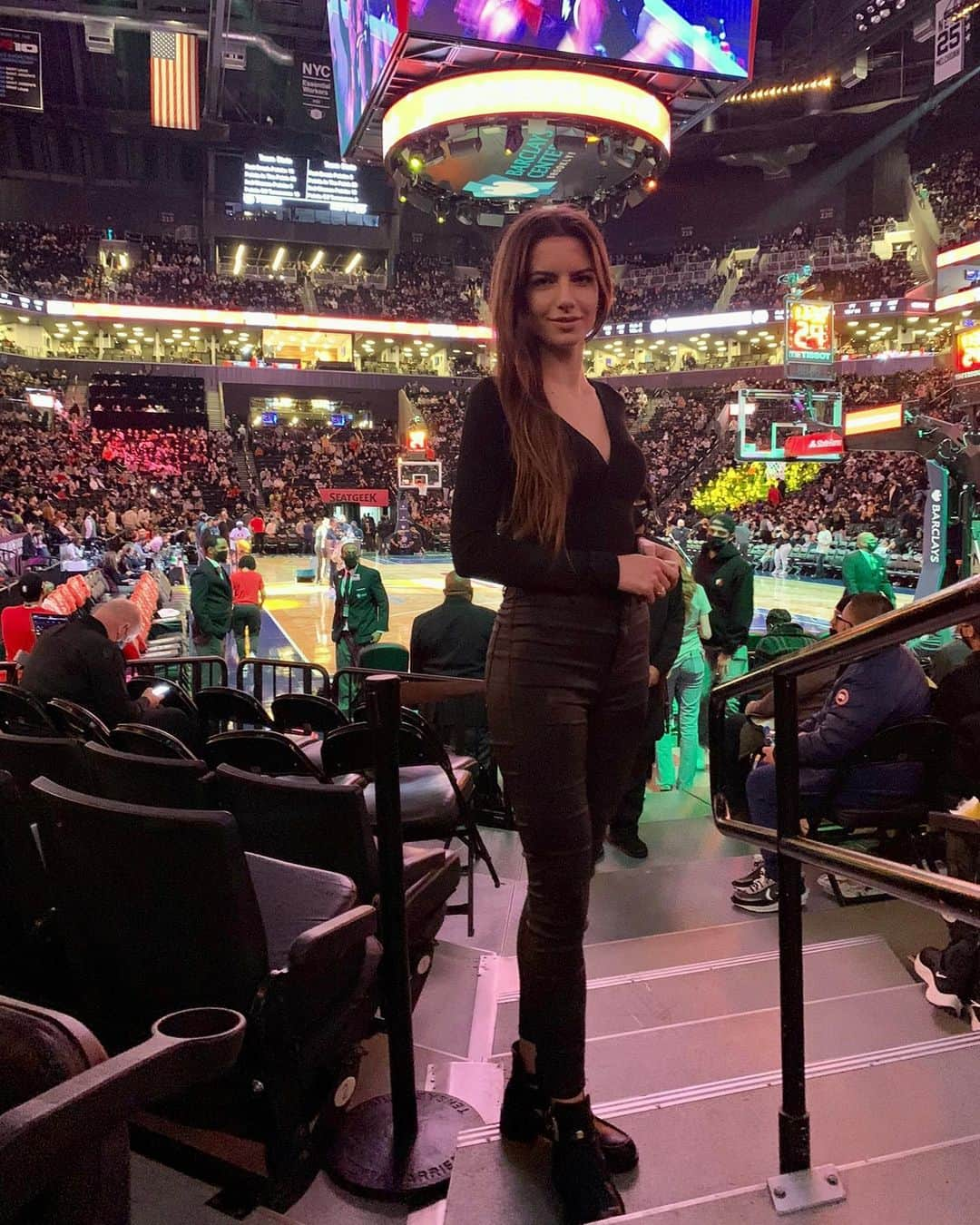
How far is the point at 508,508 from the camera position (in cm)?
171

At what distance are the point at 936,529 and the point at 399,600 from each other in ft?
29.2

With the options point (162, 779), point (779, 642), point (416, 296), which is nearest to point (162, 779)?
point (162, 779)

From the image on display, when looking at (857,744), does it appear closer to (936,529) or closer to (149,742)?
(149,742)

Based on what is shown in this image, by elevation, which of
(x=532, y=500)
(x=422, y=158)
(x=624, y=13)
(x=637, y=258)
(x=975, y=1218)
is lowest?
(x=975, y=1218)

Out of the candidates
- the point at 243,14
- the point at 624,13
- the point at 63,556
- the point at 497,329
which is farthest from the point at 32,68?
the point at 497,329

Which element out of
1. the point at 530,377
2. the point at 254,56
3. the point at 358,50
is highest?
the point at 254,56

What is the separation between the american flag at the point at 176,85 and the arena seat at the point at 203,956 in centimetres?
3129

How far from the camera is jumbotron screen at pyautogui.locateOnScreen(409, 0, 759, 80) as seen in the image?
753 centimetres

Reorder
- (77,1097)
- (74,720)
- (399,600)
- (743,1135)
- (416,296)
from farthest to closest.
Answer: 1. (416,296)
2. (399,600)
3. (74,720)
4. (743,1135)
5. (77,1097)

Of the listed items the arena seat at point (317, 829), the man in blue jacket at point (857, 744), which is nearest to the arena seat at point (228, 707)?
the arena seat at point (317, 829)

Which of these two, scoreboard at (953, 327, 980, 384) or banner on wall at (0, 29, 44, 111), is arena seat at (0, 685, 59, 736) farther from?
banner on wall at (0, 29, 44, 111)

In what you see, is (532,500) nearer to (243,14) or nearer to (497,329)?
(497,329)

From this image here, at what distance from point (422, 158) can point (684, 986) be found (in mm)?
9676

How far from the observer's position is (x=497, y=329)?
5.76 ft
